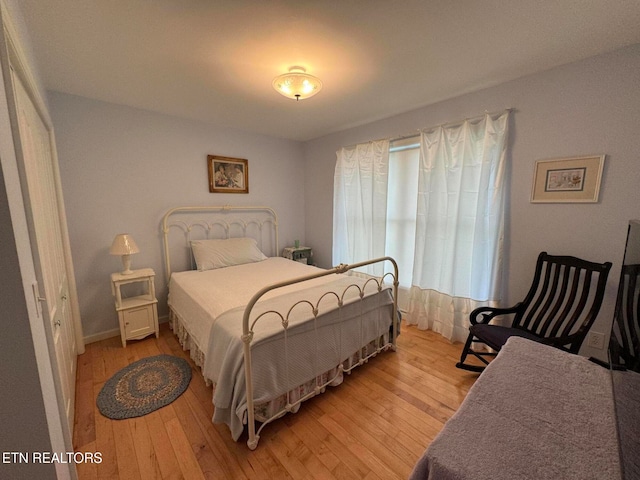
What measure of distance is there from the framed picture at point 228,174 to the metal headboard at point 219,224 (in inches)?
10.1

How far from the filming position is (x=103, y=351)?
2.38 meters

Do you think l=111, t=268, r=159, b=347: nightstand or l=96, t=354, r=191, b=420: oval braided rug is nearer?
l=96, t=354, r=191, b=420: oval braided rug

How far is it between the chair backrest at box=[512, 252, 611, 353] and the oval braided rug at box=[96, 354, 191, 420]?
2.76 metres

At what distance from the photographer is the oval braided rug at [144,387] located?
1.71 m

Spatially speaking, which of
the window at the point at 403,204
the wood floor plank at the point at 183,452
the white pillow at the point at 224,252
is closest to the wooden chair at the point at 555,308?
the window at the point at 403,204

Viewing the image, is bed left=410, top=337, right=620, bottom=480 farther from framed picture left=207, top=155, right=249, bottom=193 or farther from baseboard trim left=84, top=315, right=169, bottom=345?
framed picture left=207, top=155, right=249, bottom=193

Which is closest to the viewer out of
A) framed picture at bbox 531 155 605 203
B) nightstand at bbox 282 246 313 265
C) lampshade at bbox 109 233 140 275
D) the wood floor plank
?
the wood floor plank

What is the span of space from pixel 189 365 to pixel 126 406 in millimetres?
492

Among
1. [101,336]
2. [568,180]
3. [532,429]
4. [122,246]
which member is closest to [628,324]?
[532,429]

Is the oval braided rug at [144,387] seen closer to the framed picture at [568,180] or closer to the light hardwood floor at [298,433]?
the light hardwood floor at [298,433]

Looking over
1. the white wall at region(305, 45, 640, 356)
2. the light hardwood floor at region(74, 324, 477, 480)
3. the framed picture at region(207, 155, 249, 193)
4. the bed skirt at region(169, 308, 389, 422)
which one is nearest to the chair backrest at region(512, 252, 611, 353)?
the white wall at region(305, 45, 640, 356)

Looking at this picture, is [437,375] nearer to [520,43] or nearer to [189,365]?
[189,365]

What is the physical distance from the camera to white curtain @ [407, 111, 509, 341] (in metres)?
2.25

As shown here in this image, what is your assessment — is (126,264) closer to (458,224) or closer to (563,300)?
(458,224)
